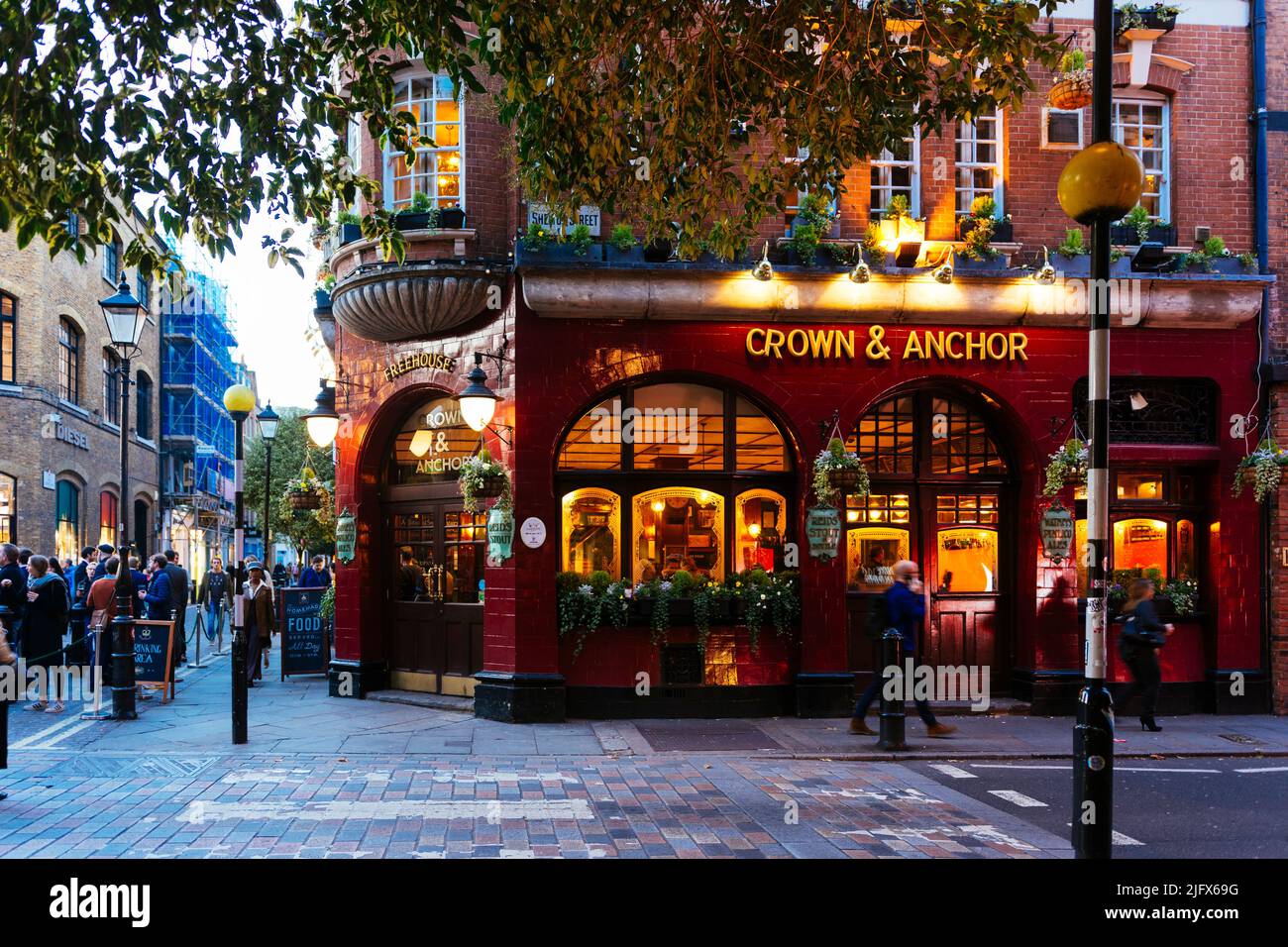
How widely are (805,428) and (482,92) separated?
5989 mm

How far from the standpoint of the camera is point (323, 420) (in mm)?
14000

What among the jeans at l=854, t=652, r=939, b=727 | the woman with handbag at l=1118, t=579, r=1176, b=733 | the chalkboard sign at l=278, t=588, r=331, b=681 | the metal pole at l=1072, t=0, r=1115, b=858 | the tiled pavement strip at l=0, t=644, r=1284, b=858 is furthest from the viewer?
the chalkboard sign at l=278, t=588, r=331, b=681

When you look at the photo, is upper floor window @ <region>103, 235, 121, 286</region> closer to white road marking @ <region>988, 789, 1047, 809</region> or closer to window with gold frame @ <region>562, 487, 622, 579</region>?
window with gold frame @ <region>562, 487, 622, 579</region>

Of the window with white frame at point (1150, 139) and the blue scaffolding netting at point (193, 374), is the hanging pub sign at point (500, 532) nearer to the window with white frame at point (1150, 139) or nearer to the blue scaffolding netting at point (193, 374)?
the window with white frame at point (1150, 139)

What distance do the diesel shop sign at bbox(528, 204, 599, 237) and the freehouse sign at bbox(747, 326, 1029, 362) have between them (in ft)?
7.38

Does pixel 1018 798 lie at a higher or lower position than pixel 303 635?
lower

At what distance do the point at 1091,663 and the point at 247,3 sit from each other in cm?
722

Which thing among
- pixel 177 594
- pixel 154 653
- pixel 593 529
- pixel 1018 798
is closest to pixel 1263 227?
pixel 1018 798

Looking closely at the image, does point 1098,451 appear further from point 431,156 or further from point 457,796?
point 431,156

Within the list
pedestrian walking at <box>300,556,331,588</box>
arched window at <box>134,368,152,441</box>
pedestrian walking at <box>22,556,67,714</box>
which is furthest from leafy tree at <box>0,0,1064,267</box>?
arched window at <box>134,368,152,441</box>

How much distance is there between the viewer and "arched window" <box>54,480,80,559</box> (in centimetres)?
2750

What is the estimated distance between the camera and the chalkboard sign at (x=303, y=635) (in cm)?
1736

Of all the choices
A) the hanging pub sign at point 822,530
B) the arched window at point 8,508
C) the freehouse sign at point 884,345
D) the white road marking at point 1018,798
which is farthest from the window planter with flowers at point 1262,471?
the arched window at point 8,508

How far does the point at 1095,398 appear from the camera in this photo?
6.87 metres
